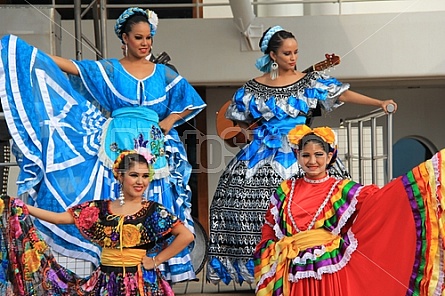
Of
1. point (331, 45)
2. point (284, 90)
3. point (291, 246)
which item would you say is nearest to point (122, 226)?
point (291, 246)

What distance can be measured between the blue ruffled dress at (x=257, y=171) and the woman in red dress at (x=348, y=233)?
0.59 m

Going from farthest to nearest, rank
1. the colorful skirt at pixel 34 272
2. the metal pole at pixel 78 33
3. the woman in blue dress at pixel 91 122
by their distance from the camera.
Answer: the metal pole at pixel 78 33
the woman in blue dress at pixel 91 122
the colorful skirt at pixel 34 272

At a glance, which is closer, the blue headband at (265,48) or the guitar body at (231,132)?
the blue headband at (265,48)

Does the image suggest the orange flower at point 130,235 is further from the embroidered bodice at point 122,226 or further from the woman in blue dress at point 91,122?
the woman in blue dress at point 91,122

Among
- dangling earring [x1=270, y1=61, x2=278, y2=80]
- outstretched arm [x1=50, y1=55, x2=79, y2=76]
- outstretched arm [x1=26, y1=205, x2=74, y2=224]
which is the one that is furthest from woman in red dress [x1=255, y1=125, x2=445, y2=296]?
outstretched arm [x1=50, y1=55, x2=79, y2=76]

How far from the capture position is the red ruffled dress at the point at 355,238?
11.7 ft

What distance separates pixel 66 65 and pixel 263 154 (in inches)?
43.7

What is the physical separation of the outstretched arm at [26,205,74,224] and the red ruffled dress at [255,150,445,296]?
0.90m

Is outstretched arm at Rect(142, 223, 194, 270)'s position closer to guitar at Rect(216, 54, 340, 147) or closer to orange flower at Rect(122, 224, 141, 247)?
orange flower at Rect(122, 224, 141, 247)

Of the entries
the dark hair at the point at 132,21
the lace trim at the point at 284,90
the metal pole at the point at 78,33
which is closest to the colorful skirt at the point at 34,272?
the dark hair at the point at 132,21

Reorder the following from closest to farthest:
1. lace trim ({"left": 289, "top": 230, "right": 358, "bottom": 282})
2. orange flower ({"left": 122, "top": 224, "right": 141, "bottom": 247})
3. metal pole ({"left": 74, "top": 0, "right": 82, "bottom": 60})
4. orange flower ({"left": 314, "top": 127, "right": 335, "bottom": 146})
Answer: orange flower ({"left": 122, "top": 224, "right": 141, "bottom": 247}), lace trim ({"left": 289, "top": 230, "right": 358, "bottom": 282}), orange flower ({"left": 314, "top": 127, "right": 335, "bottom": 146}), metal pole ({"left": 74, "top": 0, "right": 82, "bottom": 60})

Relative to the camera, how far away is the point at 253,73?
25.9 ft

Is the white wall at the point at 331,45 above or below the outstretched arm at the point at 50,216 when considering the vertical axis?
above

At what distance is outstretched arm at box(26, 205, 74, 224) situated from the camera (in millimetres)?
3594
